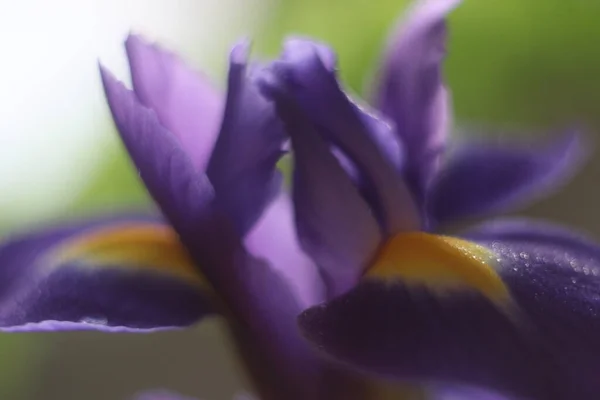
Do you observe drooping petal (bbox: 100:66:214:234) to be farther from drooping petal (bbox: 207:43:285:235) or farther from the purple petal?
the purple petal

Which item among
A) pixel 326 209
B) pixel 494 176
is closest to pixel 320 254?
pixel 326 209

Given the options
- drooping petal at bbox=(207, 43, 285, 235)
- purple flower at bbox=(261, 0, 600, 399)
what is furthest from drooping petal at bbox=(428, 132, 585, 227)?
drooping petal at bbox=(207, 43, 285, 235)

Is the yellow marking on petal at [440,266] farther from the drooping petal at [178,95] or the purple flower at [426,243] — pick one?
the drooping petal at [178,95]

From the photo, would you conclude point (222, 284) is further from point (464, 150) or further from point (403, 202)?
point (464, 150)

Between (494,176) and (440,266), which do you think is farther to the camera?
(494,176)

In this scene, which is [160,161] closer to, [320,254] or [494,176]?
[320,254]

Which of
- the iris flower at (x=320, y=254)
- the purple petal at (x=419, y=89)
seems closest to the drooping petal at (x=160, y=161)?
the iris flower at (x=320, y=254)

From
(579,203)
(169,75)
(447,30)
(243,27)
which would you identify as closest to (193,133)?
(169,75)
